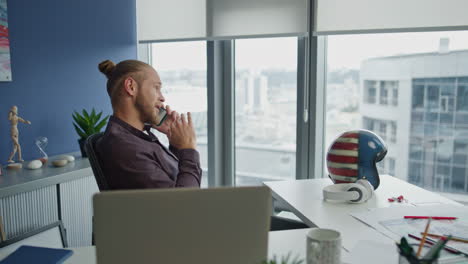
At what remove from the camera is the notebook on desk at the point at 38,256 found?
123 centimetres

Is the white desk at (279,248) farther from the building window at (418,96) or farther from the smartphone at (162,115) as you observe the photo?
the building window at (418,96)

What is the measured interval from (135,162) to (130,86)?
0.33m

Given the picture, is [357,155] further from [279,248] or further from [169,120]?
A: [169,120]

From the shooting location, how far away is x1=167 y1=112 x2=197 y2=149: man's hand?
178 cm

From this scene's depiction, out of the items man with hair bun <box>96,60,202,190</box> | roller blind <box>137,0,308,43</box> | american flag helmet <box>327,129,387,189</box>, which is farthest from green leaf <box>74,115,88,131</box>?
american flag helmet <box>327,129,387,189</box>

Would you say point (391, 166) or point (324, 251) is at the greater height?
point (324, 251)

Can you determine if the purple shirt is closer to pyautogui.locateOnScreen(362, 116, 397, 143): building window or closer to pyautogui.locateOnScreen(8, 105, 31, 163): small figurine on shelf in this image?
pyautogui.locateOnScreen(8, 105, 31, 163): small figurine on shelf

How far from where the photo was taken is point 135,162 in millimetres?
1570

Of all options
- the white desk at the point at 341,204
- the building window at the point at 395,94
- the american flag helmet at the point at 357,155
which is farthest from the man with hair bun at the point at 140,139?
the building window at the point at 395,94

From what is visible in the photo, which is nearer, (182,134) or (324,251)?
(324,251)

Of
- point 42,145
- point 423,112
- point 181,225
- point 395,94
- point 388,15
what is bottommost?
point 42,145

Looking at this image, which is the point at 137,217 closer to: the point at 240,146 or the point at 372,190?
the point at 372,190

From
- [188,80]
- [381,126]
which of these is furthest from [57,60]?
[381,126]

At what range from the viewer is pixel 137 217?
0.87 metres
